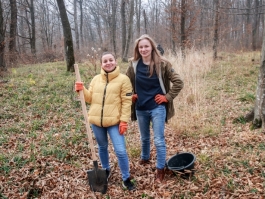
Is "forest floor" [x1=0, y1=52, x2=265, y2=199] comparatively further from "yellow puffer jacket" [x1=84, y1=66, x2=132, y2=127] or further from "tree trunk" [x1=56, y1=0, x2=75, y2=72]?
"tree trunk" [x1=56, y1=0, x2=75, y2=72]

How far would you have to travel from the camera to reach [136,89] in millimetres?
3205

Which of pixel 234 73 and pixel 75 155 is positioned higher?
pixel 234 73

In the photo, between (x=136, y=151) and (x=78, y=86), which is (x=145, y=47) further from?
(x=136, y=151)

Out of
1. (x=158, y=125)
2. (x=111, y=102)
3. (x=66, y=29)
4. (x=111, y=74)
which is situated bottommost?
(x=158, y=125)

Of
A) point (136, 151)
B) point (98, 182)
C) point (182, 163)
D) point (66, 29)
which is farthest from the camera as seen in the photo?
point (66, 29)

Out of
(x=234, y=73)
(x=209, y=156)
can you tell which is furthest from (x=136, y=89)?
(x=234, y=73)

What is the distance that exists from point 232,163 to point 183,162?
2.36 feet

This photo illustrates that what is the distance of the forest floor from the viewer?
10.3ft

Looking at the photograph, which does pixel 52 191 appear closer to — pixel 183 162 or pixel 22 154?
pixel 22 154

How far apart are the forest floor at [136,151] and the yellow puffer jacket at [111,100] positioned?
1064 millimetres

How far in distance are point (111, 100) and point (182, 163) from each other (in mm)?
1603

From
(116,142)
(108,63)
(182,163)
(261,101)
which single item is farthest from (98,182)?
(261,101)

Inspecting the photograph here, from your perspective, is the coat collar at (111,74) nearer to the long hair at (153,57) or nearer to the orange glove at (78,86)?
the orange glove at (78,86)

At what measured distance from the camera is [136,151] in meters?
4.06
